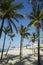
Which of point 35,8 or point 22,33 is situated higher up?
point 35,8

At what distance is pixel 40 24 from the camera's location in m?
38.9

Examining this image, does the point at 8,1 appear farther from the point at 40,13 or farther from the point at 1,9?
the point at 40,13

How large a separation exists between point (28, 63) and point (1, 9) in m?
12.7

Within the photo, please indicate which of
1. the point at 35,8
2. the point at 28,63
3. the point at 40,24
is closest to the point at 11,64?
the point at 28,63

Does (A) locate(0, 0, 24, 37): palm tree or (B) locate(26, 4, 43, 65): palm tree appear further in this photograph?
(B) locate(26, 4, 43, 65): palm tree

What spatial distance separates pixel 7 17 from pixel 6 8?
156 cm

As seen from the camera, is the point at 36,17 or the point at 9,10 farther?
the point at 36,17

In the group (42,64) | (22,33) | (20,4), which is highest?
(20,4)

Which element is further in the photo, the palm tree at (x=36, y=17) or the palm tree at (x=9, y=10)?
the palm tree at (x=36, y=17)

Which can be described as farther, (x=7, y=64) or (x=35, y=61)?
(x=35, y=61)

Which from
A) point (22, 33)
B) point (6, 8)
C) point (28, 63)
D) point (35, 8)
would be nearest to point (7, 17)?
point (6, 8)

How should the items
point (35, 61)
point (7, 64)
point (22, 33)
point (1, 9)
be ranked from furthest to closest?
point (22, 33) < point (35, 61) < point (7, 64) < point (1, 9)

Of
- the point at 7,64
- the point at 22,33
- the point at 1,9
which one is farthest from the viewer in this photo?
the point at 22,33

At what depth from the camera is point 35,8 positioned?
129 ft
